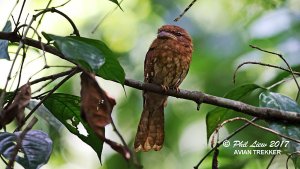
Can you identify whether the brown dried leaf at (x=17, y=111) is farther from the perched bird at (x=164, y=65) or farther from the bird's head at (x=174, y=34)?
the bird's head at (x=174, y=34)

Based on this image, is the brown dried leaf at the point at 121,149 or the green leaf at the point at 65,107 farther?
the green leaf at the point at 65,107

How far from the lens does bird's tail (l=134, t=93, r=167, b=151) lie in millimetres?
3049

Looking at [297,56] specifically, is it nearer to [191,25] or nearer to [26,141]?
[191,25]

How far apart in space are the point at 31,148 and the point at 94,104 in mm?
419

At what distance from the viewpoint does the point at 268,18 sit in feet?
12.0

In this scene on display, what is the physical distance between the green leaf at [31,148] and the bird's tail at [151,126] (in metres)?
1.44

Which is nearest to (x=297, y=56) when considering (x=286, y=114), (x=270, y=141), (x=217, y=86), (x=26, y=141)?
(x=270, y=141)

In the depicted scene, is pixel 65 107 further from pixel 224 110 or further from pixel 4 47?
pixel 224 110

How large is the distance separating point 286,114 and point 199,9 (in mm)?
3079

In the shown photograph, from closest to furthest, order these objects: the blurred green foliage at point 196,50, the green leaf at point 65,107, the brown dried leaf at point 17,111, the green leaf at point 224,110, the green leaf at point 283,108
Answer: the brown dried leaf at point 17,111, the green leaf at point 65,107, the green leaf at point 283,108, the green leaf at point 224,110, the blurred green foliage at point 196,50

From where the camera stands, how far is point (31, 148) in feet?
5.12

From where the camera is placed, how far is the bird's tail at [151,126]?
305 cm

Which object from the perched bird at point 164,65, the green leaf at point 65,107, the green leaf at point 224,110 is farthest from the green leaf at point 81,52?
the perched bird at point 164,65

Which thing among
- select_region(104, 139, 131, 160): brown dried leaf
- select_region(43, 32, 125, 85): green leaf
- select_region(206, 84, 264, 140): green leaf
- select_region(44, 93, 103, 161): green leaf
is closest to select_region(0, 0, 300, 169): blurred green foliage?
select_region(206, 84, 264, 140): green leaf
